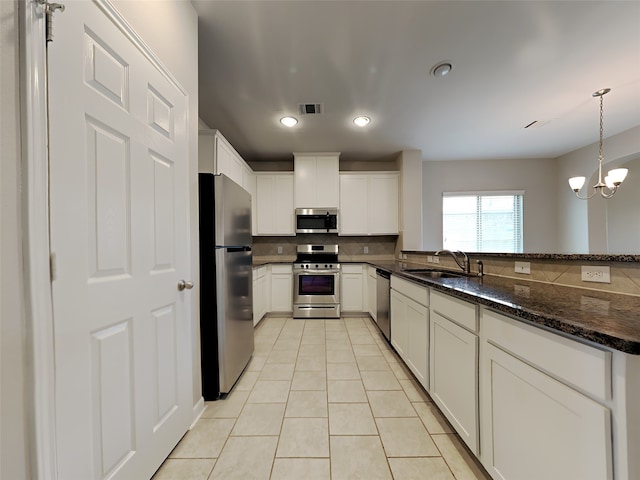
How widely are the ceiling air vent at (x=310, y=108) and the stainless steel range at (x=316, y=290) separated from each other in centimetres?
213

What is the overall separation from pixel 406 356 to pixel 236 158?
9.80 ft

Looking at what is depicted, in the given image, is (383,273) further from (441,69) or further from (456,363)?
(441,69)

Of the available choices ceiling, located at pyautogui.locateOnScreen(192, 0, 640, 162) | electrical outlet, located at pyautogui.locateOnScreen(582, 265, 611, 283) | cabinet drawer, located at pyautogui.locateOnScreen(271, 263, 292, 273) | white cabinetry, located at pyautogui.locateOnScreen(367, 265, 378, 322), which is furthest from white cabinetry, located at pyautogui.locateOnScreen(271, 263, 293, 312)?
electrical outlet, located at pyautogui.locateOnScreen(582, 265, 611, 283)

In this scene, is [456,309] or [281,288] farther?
[281,288]

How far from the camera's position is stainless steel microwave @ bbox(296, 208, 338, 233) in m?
4.20

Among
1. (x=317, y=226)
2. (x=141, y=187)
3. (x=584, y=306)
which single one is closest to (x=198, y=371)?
(x=141, y=187)

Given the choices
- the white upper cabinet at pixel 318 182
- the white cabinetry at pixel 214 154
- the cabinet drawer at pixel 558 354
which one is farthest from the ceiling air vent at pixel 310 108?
the cabinet drawer at pixel 558 354

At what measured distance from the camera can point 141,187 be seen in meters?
1.14

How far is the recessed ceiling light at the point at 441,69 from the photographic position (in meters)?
2.16

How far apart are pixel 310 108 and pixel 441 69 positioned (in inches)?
52.6

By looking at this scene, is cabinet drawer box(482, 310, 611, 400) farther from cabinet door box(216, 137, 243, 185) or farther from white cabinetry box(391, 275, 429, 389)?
cabinet door box(216, 137, 243, 185)

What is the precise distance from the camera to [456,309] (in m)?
1.38

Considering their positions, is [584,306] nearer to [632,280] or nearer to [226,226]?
[632,280]

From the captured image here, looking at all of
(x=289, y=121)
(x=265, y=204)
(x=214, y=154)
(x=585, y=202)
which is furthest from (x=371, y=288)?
(x=585, y=202)
